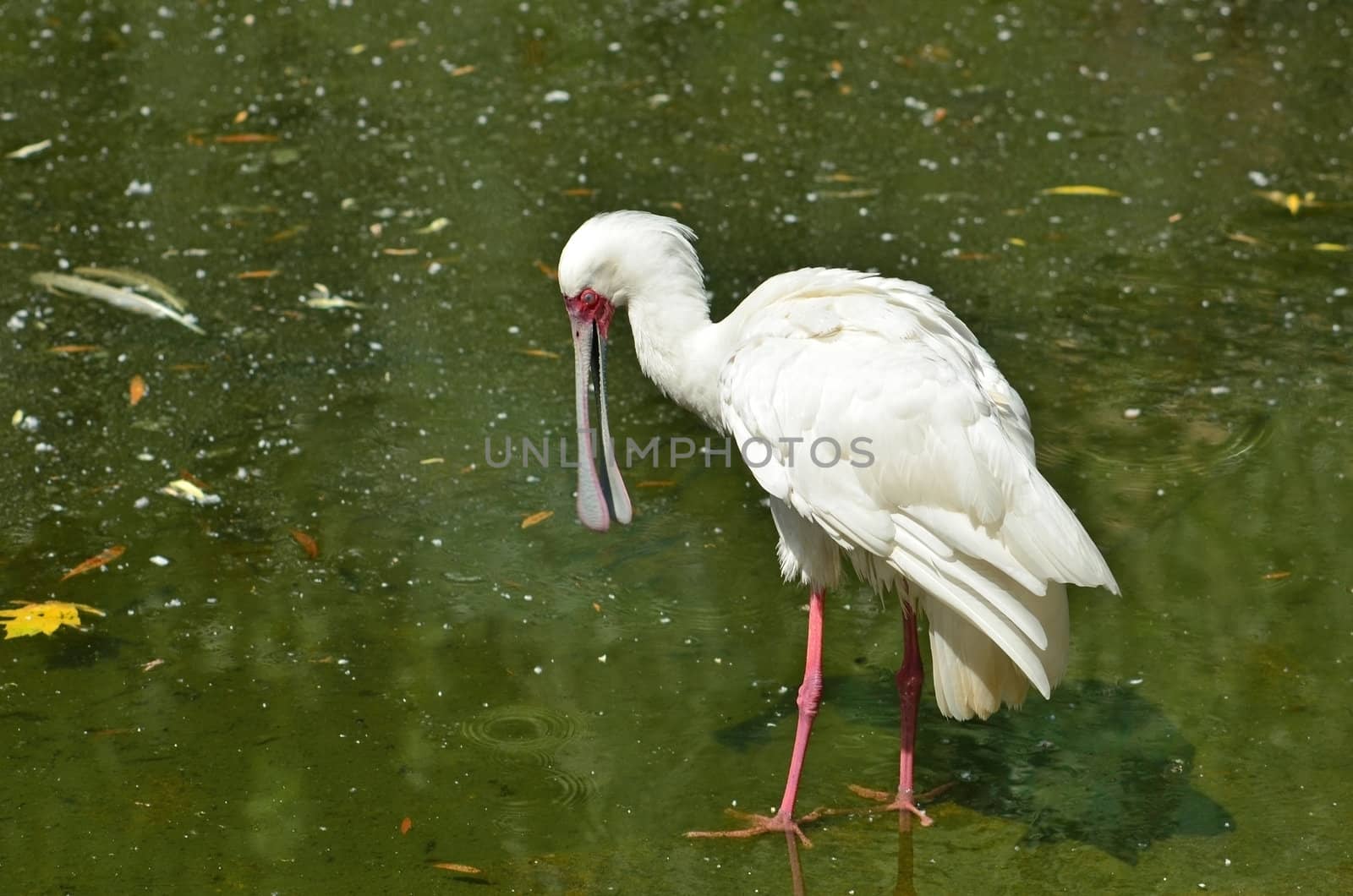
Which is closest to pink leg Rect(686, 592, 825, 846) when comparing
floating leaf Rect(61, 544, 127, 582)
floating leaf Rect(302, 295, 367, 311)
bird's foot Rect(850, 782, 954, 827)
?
bird's foot Rect(850, 782, 954, 827)

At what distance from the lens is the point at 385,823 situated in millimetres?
4461

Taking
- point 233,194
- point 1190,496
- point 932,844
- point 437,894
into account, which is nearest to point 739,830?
point 932,844

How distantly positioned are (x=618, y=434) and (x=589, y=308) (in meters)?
1.77

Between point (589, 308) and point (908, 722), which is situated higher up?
point (589, 308)

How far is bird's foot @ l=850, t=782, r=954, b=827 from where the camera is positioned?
4.51 m

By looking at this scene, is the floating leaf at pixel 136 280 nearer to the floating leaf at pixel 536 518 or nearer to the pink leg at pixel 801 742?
the floating leaf at pixel 536 518

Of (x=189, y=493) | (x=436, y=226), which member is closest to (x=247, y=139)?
(x=436, y=226)

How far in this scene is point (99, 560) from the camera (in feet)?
18.5

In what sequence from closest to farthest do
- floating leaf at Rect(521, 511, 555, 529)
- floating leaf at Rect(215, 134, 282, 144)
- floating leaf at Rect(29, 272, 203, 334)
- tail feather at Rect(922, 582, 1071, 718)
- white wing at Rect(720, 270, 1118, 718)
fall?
white wing at Rect(720, 270, 1118, 718)
tail feather at Rect(922, 582, 1071, 718)
floating leaf at Rect(521, 511, 555, 529)
floating leaf at Rect(29, 272, 203, 334)
floating leaf at Rect(215, 134, 282, 144)

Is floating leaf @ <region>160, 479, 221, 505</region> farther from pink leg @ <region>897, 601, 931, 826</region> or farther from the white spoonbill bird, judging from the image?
pink leg @ <region>897, 601, 931, 826</region>

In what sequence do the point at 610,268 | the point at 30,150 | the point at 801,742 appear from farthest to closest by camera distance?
the point at 30,150
the point at 610,268
the point at 801,742

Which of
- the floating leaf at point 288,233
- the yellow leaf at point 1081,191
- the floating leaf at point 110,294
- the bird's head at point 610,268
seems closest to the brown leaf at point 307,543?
the bird's head at point 610,268

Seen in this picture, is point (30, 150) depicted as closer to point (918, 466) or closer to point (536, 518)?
point (536, 518)

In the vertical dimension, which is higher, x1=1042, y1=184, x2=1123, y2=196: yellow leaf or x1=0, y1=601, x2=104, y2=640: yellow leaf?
x1=1042, y1=184, x2=1123, y2=196: yellow leaf
